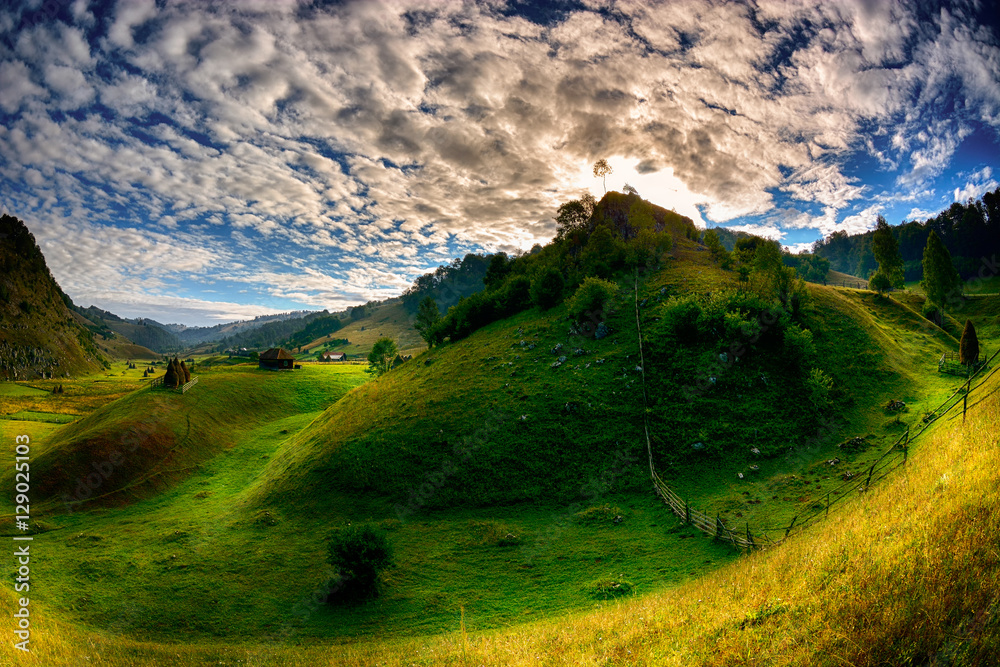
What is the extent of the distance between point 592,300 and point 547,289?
32.4ft

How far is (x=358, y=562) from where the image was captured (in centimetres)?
2089

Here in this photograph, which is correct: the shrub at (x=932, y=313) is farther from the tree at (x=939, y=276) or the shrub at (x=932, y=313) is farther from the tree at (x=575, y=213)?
the tree at (x=575, y=213)

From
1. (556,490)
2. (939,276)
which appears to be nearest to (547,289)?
(556,490)

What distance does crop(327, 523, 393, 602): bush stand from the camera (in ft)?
68.6

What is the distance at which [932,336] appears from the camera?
50.7m

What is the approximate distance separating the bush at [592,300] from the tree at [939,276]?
56.7m

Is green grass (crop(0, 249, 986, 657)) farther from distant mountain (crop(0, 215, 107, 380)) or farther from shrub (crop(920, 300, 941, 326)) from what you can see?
distant mountain (crop(0, 215, 107, 380))

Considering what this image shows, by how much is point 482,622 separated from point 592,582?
574 centimetres

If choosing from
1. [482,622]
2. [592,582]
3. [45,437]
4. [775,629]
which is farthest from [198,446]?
[775,629]

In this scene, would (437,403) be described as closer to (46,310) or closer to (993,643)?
(993,643)

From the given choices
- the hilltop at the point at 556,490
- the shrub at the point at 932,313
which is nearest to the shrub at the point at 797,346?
the hilltop at the point at 556,490

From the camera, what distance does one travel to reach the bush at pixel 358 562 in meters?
20.9

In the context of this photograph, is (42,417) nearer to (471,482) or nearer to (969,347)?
(471,482)

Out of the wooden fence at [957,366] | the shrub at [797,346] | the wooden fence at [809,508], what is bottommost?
the wooden fence at [809,508]
